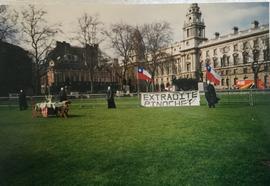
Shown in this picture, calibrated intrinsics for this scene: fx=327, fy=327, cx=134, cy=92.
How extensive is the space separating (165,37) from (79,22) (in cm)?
81

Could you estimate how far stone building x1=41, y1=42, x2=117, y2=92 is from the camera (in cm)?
294

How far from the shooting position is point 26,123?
291 centimetres

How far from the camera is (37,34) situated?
299 cm

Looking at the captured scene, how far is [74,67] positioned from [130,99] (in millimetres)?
608

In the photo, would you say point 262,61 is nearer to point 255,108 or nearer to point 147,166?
point 255,108

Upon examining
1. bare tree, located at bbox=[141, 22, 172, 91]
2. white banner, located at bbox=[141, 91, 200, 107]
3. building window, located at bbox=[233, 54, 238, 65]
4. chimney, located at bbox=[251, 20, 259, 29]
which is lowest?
white banner, located at bbox=[141, 91, 200, 107]

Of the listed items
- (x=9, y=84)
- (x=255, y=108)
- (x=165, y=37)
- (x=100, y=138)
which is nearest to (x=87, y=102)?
(x=100, y=138)

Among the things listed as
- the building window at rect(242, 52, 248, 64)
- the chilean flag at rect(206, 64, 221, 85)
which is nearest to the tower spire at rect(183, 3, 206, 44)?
the chilean flag at rect(206, 64, 221, 85)

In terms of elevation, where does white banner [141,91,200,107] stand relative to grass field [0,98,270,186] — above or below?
above

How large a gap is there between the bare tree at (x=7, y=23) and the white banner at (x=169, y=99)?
1323 mm

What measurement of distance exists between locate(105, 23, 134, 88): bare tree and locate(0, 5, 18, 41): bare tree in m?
0.83

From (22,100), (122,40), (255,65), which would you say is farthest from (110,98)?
(255,65)

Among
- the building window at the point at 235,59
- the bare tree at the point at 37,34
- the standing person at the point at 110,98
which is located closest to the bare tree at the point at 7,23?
the bare tree at the point at 37,34

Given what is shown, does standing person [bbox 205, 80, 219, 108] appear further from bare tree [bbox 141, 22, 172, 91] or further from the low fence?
bare tree [bbox 141, 22, 172, 91]
